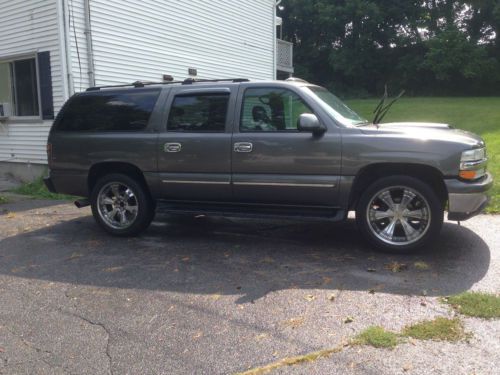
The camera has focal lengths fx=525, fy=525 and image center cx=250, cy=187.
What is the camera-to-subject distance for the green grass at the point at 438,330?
3.58 meters

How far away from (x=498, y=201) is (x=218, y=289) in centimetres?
509

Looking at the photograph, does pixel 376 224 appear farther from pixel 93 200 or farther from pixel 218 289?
pixel 93 200

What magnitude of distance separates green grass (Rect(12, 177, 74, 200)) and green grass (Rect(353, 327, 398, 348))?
24.5ft

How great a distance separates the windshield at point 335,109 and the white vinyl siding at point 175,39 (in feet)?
21.3

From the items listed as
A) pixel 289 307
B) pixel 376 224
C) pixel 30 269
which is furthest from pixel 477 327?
pixel 30 269

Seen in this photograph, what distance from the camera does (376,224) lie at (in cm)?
553

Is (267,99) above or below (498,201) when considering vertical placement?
above

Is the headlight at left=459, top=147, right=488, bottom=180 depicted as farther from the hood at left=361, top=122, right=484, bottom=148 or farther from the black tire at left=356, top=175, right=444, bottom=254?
the black tire at left=356, top=175, right=444, bottom=254

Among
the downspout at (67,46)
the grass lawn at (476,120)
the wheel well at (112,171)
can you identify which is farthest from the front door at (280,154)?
the downspout at (67,46)

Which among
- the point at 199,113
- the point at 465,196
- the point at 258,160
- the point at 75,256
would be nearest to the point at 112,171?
the point at 75,256

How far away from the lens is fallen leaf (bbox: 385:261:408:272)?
5027 mm

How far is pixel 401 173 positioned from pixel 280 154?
4.21ft

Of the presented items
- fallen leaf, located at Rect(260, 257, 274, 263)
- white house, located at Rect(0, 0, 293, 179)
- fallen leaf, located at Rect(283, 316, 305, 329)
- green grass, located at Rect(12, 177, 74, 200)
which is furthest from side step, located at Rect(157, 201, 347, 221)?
white house, located at Rect(0, 0, 293, 179)

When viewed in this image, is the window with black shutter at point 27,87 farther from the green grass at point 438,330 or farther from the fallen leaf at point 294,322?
the green grass at point 438,330
